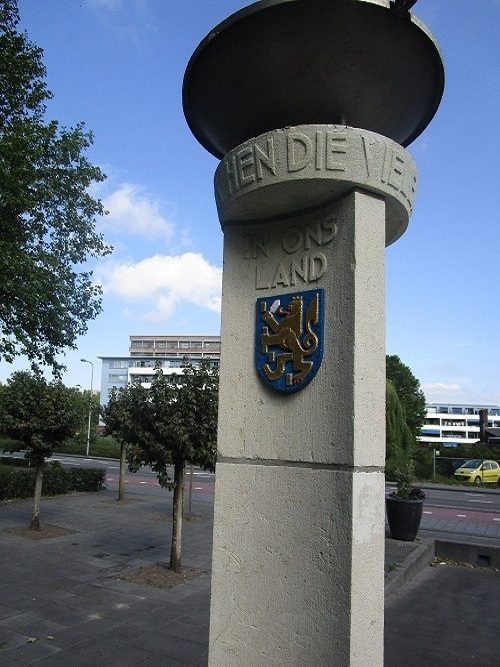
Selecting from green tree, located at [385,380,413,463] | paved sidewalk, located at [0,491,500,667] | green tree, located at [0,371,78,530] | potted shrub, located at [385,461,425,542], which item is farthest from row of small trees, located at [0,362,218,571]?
green tree, located at [385,380,413,463]

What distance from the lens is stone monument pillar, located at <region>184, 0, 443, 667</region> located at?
2.40 metres

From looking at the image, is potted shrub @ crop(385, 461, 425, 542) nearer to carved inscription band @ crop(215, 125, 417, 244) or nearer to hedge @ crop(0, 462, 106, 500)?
carved inscription band @ crop(215, 125, 417, 244)

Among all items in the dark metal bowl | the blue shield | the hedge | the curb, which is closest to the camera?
the dark metal bowl

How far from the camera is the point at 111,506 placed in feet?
49.7

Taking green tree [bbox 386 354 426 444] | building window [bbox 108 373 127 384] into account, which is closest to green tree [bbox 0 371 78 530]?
green tree [bbox 386 354 426 444]

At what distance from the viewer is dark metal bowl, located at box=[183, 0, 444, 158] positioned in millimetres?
2393

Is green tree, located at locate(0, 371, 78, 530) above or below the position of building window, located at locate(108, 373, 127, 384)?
below

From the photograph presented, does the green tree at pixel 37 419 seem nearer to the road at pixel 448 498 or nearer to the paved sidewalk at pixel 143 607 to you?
the paved sidewalk at pixel 143 607

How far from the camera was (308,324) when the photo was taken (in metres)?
2.63

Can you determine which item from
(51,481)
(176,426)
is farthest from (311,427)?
(51,481)

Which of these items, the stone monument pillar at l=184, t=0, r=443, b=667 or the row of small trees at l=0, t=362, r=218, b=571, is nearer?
the stone monument pillar at l=184, t=0, r=443, b=667

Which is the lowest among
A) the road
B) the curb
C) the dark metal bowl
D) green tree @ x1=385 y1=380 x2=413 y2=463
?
the road

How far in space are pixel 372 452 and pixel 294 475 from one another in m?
0.39

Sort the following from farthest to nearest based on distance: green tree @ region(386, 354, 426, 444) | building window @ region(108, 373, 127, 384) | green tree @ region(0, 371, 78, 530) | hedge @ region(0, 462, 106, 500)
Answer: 1. building window @ region(108, 373, 127, 384)
2. green tree @ region(386, 354, 426, 444)
3. hedge @ region(0, 462, 106, 500)
4. green tree @ region(0, 371, 78, 530)
